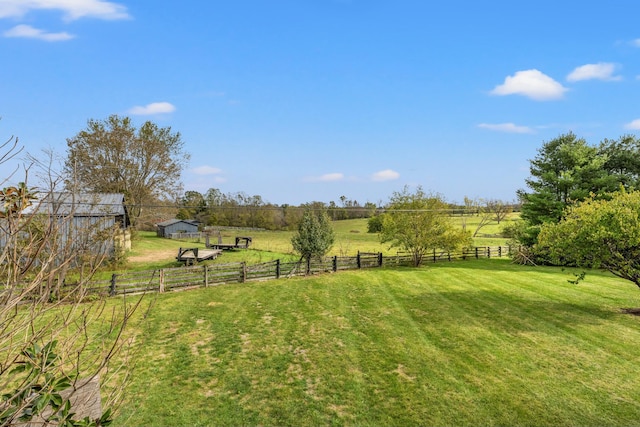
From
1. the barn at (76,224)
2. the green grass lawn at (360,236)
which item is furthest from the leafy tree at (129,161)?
the barn at (76,224)

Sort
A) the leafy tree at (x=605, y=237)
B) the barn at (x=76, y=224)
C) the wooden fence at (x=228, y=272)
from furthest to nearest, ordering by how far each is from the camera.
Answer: the wooden fence at (x=228, y=272) < the leafy tree at (x=605, y=237) < the barn at (x=76, y=224)

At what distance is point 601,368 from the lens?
26.3ft

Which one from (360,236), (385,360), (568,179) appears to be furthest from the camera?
(360,236)

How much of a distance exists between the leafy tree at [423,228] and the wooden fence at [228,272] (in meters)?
1.76

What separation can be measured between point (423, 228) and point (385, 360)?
16.7 metres

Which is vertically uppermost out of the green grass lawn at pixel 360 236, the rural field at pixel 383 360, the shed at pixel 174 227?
the shed at pixel 174 227

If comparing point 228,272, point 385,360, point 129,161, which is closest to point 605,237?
point 385,360

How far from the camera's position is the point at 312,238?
2125 cm

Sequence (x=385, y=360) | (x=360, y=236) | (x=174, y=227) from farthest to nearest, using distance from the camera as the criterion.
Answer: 1. (x=360, y=236)
2. (x=174, y=227)
3. (x=385, y=360)

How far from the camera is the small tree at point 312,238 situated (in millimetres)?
21219

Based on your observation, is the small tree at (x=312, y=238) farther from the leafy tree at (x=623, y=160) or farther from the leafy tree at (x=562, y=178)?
the leafy tree at (x=623, y=160)

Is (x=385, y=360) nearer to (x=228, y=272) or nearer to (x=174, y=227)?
(x=228, y=272)

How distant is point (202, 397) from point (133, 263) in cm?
1874

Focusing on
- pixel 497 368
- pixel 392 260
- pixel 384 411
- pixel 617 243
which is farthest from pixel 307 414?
pixel 392 260
